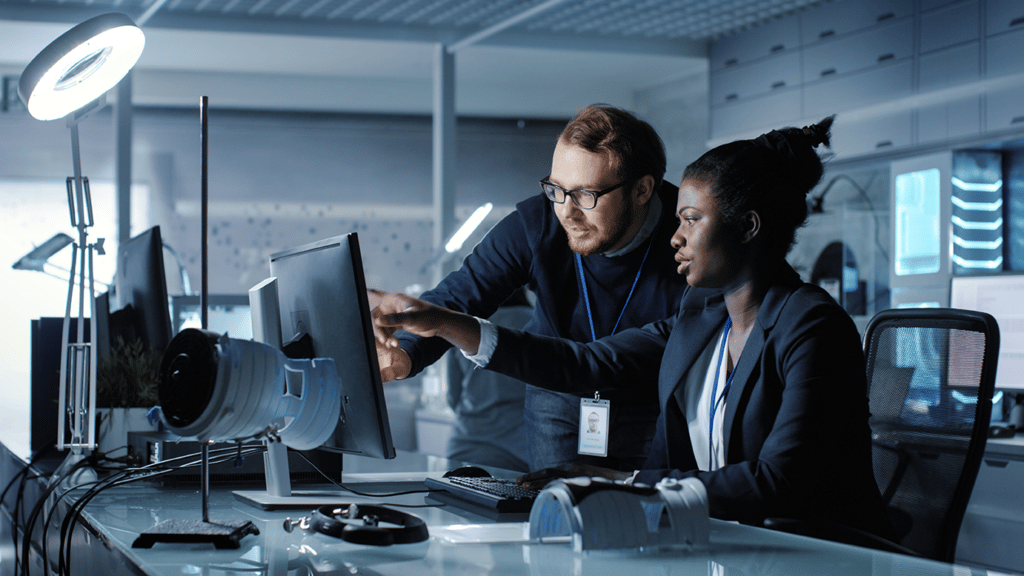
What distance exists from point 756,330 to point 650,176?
1.93 ft

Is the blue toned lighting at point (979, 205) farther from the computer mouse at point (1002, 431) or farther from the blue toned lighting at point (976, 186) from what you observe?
the computer mouse at point (1002, 431)

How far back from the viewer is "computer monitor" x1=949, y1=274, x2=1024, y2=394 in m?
3.34

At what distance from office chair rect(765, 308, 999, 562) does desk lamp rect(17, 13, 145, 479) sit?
1.55m

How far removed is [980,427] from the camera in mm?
1727

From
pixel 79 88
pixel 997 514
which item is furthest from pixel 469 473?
pixel 997 514

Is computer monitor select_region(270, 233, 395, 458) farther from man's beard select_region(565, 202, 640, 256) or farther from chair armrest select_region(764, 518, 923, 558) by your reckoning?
man's beard select_region(565, 202, 640, 256)

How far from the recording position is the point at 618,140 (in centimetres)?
205

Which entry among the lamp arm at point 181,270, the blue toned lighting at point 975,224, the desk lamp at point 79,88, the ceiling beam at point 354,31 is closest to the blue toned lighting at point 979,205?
the blue toned lighting at point 975,224

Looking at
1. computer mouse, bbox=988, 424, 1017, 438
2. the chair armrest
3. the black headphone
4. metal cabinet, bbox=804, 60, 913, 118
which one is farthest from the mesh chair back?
metal cabinet, bbox=804, 60, 913, 118

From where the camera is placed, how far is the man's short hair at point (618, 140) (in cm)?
204

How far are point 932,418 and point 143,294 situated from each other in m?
1.70

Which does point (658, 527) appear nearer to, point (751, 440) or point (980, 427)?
point (751, 440)

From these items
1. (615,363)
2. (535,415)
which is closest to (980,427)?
(615,363)

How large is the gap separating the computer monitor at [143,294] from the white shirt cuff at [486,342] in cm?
80
